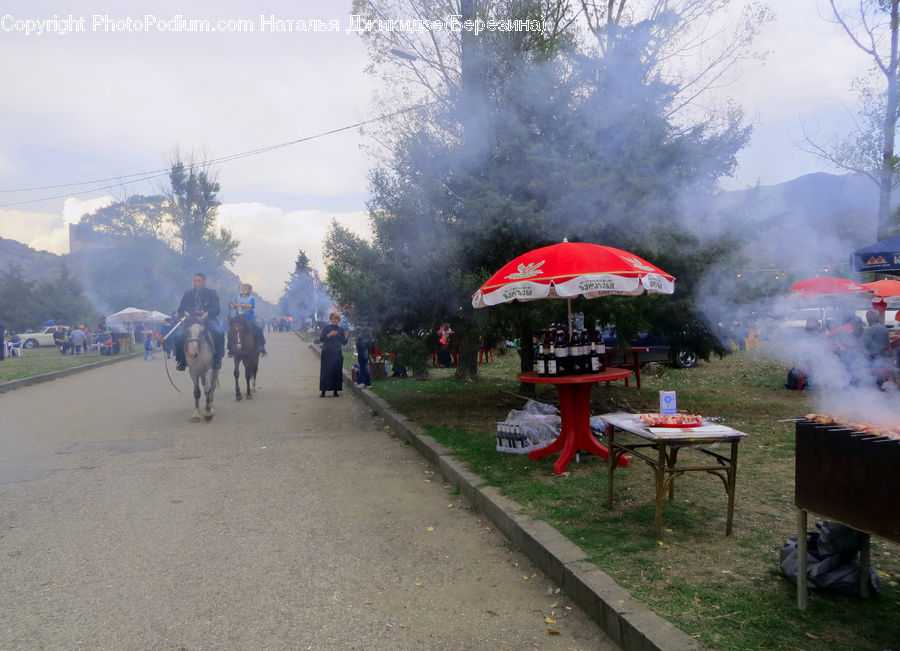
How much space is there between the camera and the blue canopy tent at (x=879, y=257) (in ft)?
25.5

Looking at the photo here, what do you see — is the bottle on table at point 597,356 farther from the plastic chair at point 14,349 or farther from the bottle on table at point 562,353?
the plastic chair at point 14,349

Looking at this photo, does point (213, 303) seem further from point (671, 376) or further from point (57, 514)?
point (671, 376)

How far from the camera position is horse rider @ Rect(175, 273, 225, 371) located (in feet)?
37.3

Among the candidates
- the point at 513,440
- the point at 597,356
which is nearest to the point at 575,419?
the point at 597,356

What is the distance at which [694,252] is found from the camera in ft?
28.2

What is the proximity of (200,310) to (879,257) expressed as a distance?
10.4 m

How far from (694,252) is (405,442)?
4.74 meters

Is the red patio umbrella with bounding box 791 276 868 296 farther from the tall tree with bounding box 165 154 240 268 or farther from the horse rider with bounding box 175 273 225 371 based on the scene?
the tall tree with bounding box 165 154 240 268

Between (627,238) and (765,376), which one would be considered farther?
(765,376)

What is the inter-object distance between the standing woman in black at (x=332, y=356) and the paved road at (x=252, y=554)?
16.5 ft

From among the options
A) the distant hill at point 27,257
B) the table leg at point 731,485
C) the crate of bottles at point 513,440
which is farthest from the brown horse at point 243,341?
the distant hill at point 27,257

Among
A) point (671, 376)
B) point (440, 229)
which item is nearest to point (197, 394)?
point (440, 229)

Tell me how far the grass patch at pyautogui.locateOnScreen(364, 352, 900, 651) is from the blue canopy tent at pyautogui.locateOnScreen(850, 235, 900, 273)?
2293mm

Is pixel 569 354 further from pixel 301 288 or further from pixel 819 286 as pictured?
pixel 301 288
